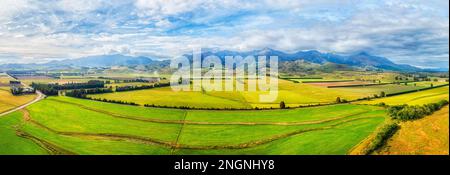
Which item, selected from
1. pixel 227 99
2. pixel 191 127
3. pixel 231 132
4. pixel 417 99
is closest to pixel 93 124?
pixel 191 127

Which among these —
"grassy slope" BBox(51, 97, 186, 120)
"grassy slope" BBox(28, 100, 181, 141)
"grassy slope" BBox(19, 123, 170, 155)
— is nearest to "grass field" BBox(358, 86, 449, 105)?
"grassy slope" BBox(51, 97, 186, 120)

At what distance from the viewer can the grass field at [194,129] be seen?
5181 centimetres

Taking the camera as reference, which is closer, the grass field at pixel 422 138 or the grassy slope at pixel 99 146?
the grass field at pixel 422 138

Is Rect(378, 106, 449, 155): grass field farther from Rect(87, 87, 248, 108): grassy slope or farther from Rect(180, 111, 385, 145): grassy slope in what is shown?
Rect(87, 87, 248, 108): grassy slope

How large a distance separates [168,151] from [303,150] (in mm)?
18886

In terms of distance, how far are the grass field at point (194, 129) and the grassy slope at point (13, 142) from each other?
2.07ft

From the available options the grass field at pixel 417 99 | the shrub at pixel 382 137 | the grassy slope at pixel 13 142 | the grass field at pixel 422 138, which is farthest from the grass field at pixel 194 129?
the grass field at pixel 417 99

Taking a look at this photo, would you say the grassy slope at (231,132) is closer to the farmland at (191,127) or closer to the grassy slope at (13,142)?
the farmland at (191,127)

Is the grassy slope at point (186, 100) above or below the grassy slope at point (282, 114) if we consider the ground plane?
above

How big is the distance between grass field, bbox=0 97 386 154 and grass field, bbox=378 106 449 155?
4.95 meters

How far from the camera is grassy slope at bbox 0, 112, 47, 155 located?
4991 centimetres

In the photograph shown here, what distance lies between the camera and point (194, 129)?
6412cm
